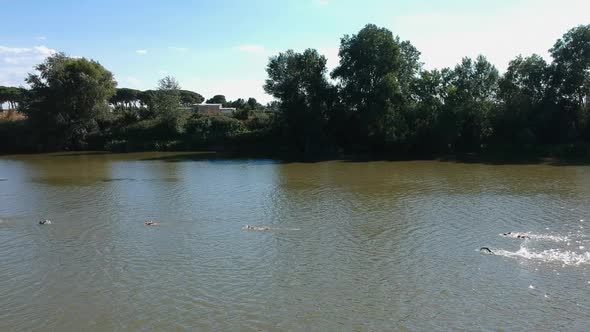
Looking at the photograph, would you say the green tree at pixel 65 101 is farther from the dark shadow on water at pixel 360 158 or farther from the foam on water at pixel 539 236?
the foam on water at pixel 539 236

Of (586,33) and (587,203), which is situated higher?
(586,33)

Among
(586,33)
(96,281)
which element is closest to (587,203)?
(96,281)

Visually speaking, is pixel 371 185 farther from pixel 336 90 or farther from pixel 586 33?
pixel 586 33

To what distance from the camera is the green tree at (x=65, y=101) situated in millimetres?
69438

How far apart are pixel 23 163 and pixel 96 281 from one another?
46081 millimetres

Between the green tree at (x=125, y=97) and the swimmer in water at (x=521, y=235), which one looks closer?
the swimmer in water at (x=521, y=235)

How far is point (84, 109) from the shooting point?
71625 millimetres

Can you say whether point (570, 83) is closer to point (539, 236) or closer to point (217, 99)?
point (539, 236)

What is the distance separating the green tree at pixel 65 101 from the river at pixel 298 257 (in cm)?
3726

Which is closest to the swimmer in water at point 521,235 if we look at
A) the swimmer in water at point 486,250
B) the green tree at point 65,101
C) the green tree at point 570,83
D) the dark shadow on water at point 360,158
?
the swimmer in water at point 486,250

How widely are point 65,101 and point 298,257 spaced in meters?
61.8

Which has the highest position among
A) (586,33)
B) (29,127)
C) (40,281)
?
(586,33)

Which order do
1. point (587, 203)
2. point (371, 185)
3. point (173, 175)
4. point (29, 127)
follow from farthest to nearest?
point (29, 127) < point (173, 175) < point (371, 185) < point (587, 203)

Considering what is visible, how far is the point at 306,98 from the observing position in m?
63.0
